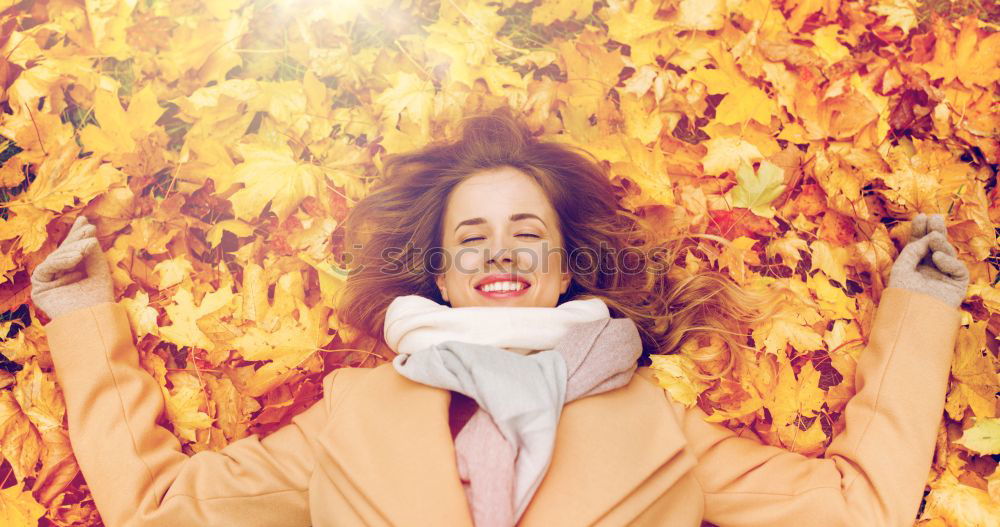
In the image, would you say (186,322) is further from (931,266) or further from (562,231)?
(931,266)

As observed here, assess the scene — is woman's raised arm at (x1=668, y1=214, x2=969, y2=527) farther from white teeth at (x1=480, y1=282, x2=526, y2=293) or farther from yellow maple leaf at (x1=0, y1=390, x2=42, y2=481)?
yellow maple leaf at (x1=0, y1=390, x2=42, y2=481)

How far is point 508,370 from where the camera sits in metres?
1.92

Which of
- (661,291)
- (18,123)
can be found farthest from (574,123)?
(18,123)

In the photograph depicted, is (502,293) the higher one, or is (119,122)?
(119,122)

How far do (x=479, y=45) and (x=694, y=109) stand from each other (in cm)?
80

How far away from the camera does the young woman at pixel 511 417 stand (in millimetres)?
1855

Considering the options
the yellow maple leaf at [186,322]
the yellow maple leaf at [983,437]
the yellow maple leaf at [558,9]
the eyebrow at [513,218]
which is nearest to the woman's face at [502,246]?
the eyebrow at [513,218]

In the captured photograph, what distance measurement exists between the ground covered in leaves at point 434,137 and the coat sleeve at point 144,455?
0.41 ft

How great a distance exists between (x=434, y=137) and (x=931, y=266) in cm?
166

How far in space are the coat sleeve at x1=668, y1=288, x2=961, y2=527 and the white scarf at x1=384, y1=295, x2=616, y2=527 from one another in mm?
441

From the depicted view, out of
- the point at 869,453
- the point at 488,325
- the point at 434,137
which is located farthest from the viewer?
the point at 434,137

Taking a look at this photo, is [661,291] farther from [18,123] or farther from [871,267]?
[18,123]

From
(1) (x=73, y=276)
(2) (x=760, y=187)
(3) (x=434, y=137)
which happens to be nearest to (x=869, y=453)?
Answer: (2) (x=760, y=187)

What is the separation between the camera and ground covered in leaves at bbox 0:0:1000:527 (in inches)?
86.0
